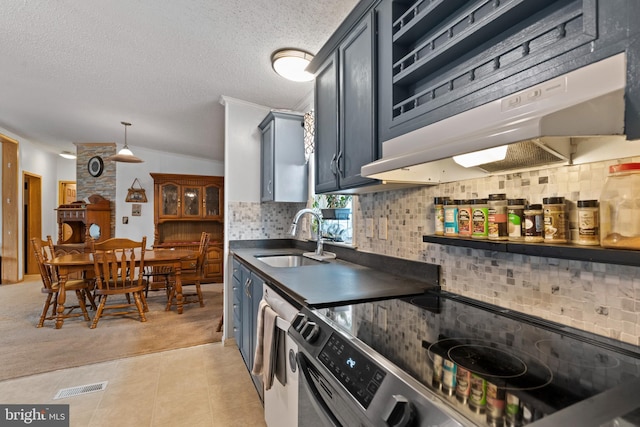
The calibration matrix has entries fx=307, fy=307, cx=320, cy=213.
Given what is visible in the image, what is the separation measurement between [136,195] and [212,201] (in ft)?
5.08

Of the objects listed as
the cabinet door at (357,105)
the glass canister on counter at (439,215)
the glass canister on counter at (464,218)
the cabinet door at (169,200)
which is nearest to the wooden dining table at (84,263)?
the cabinet door at (169,200)

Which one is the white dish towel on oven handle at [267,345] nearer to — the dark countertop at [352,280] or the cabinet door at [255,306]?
the dark countertop at [352,280]

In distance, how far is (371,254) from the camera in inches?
75.7

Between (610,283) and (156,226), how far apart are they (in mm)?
5897

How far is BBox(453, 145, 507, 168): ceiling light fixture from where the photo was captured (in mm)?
902

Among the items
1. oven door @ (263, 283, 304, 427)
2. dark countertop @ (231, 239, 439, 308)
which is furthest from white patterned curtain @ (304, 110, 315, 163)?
oven door @ (263, 283, 304, 427)

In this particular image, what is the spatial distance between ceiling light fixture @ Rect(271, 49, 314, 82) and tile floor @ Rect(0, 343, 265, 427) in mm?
2301

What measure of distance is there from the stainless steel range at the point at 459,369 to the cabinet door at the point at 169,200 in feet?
16.9

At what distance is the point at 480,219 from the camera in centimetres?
113

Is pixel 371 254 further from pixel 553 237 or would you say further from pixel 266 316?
pixel 553 237

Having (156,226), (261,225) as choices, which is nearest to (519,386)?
(261,225)

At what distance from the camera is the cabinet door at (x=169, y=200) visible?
548 cm

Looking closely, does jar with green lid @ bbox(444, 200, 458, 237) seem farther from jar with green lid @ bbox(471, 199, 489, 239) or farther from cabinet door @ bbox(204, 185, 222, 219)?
cabinet door @ bbox(204, 185, 222, 219)

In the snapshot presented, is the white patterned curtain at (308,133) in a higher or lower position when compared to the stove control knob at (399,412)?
higher
